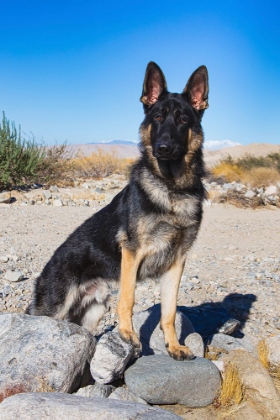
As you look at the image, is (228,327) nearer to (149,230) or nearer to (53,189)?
(149,230)

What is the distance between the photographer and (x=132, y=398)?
3.94m

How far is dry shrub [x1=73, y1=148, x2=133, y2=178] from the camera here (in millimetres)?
21969

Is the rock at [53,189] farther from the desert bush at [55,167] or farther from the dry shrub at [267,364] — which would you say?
the dry shrub at [267,364]

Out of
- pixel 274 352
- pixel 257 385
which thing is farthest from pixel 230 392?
pixel 274 352

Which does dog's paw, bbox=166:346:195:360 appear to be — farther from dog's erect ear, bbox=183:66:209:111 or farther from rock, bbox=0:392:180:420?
dog's erect ear, bbox=183:66:209:111

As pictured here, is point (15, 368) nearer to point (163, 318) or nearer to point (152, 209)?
point (163, 318)

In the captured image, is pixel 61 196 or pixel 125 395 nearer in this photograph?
pixel 125 395

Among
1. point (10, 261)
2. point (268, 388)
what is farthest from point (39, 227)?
point (268, 388)

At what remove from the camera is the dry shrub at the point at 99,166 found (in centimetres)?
2197

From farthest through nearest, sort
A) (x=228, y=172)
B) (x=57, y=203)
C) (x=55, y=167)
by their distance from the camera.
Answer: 1. (x=228, y=172)
2. (x=55, y=167)
3. (x=57, y=203)

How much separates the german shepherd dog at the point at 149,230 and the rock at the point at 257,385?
717mm

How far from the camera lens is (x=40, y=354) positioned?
376cm

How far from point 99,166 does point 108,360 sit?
19400mm

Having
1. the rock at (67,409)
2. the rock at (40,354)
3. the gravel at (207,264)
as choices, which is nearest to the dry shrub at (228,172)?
the gravel at (207,264)
